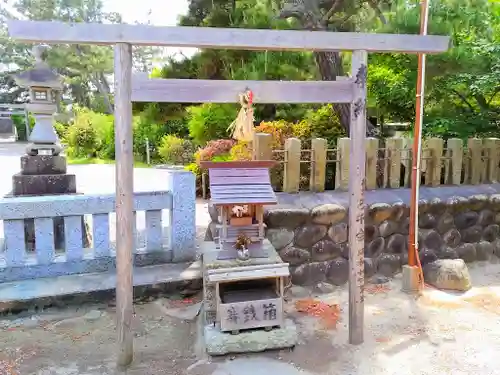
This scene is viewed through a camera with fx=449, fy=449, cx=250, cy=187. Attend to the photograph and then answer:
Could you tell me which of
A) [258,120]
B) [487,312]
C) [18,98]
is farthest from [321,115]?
[18,98]

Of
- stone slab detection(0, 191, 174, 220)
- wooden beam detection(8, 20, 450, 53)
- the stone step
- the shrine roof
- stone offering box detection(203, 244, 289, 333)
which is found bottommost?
the stone step

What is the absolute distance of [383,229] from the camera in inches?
223

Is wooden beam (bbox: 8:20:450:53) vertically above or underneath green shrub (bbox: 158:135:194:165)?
above

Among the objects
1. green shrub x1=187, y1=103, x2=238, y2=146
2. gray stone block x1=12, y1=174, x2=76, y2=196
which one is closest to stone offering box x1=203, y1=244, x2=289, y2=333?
gray stone block x1=12, y1=174, x2=76, y2=196

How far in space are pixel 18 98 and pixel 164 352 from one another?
39.0 metres

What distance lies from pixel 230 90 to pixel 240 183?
2.63 ft

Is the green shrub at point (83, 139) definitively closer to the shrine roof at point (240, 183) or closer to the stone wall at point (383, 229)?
the stone wall at point (383, 229)

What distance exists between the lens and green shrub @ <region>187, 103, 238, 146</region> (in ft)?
33.8

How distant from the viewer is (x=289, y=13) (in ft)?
21.5

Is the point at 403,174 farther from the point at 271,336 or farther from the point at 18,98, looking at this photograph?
the point at 18,98

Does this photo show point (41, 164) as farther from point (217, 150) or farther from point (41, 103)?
point (217, 150)

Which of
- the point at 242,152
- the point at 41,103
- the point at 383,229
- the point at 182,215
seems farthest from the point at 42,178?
the point at 383,229

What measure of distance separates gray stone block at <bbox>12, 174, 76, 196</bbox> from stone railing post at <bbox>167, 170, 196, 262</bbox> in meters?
2.01

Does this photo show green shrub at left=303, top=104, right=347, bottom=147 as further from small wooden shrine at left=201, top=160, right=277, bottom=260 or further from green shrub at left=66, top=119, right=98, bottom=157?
green shrub at left=66, top=119, right=98, bottom=157
